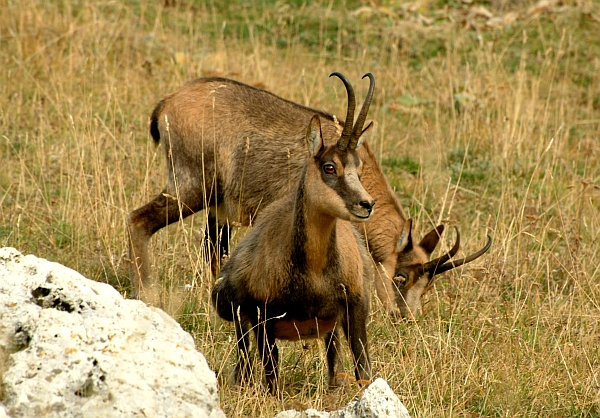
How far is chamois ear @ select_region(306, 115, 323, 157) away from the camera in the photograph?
5.61 meters

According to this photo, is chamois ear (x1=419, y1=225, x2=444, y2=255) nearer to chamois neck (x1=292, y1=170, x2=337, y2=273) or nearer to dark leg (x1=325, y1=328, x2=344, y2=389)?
dark leg (x1=325, y1=328, x2=344, y2=389)

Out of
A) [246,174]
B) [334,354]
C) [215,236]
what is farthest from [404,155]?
[334,354]

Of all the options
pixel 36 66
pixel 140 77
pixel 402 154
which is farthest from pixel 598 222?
pixel 36 66

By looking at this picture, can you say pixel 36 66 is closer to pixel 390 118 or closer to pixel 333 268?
pixel 390 118

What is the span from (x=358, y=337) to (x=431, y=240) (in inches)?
90.1

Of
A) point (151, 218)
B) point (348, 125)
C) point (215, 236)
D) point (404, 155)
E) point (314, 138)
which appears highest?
point (348, 125)

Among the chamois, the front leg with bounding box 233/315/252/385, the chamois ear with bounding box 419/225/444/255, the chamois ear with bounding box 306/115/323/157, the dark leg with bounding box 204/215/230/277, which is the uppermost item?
the chamois ear with bounding box 306/115/323/157

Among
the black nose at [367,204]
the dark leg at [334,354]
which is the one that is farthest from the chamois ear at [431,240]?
the black nose at [367,204]

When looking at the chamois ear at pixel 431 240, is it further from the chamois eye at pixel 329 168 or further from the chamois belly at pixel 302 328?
the chamois eye at pixel 329 168

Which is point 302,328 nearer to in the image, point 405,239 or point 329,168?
point 329,168

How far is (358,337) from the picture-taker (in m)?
5.52

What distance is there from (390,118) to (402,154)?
98 centimetres

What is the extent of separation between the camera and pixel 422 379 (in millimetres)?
5609

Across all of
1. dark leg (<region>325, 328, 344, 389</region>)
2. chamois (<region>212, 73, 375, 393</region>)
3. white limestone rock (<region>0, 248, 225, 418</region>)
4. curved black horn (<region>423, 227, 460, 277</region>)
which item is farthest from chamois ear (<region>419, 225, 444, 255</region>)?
white limestone rock (<region>0, 248, 225, 418</region>)
